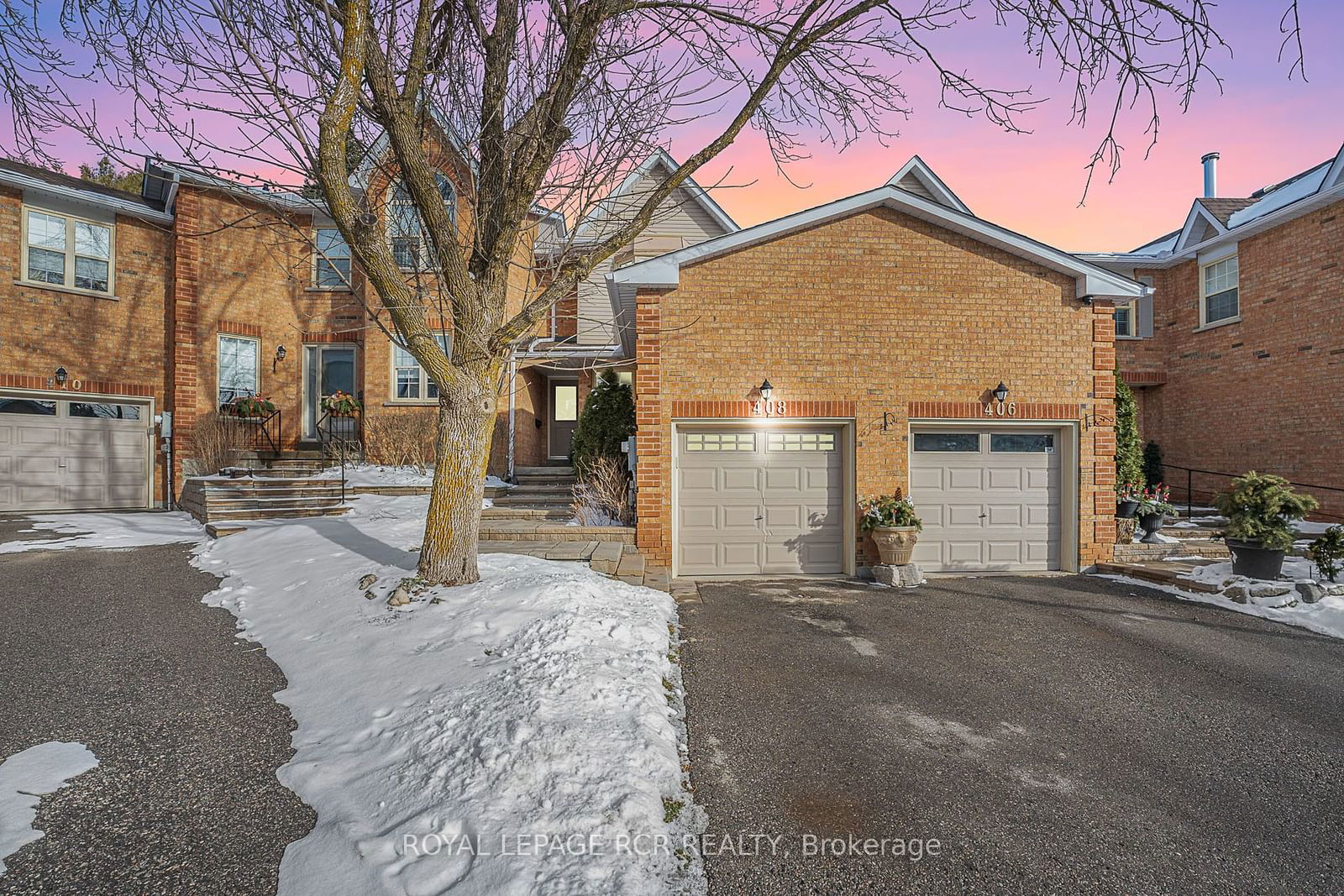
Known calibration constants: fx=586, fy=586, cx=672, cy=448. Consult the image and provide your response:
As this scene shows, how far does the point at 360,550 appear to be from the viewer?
22.5 feet

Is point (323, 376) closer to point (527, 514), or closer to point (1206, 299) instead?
point (527, 514)

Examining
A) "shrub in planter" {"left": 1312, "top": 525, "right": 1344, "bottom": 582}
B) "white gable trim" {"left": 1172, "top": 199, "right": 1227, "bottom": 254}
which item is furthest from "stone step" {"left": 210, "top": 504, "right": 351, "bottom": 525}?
"white gable trim" {"left": 1172, "top": 199, "right": 1227, "bottom": 254}

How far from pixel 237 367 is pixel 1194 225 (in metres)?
23.3

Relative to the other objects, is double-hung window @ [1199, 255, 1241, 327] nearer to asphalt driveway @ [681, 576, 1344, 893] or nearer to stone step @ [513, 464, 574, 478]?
asphalt driveway @ [681, 576, 1344, 893]

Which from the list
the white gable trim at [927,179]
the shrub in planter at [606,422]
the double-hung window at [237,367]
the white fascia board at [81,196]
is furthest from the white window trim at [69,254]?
the white gable trim at [927,179]

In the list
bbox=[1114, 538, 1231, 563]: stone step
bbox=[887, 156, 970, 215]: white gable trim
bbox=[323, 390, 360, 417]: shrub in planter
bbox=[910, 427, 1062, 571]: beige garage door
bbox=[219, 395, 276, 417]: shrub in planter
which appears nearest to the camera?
bbox=[910, 427, 1062, 571]: beige garage door

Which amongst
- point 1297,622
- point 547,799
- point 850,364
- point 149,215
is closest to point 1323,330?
point 1297,622

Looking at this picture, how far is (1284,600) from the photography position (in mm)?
6648

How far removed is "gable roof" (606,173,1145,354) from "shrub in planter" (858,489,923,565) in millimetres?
3963

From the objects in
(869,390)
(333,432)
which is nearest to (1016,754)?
(869,390)

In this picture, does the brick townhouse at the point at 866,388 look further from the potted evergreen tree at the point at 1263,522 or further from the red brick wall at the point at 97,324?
the red brick wall at the point at 97,324

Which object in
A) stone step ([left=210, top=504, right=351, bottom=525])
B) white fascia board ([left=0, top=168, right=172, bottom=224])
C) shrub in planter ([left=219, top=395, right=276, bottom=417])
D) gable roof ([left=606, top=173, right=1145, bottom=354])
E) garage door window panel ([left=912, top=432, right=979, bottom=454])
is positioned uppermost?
white fascia board ([left=0, top=168, right=172, bottom=224])

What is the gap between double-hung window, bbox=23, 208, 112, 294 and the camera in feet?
38.8

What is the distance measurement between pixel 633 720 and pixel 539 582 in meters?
2.19
